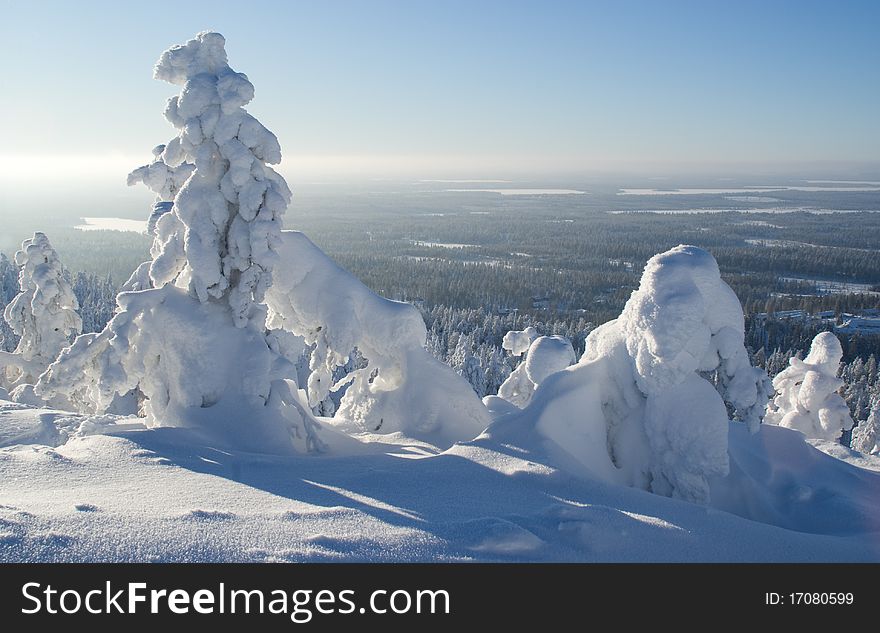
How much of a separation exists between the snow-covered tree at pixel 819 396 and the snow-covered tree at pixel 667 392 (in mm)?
16208

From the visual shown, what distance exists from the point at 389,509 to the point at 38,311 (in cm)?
2494

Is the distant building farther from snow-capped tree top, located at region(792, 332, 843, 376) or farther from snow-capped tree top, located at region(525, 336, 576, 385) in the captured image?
snow-capped tree top, located at region(525, 336, 576, 385)

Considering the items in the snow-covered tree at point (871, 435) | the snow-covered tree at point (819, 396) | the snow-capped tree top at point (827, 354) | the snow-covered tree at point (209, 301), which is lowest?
the snow-covered tree at point (871, 435)

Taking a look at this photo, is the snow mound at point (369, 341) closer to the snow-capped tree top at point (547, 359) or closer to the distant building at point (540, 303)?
the snow-capped tree top at point (547, 359)

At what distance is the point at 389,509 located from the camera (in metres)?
7.36

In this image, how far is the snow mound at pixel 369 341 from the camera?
44.3 ft

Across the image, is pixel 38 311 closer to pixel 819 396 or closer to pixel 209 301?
pixel 209 301

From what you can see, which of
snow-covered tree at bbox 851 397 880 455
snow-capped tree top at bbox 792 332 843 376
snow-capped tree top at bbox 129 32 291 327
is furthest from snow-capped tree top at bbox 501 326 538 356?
snow-covered tree at bbox 851 397 880 455

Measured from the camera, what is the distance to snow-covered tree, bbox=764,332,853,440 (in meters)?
23.7

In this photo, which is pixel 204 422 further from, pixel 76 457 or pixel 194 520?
pixel 194 520
